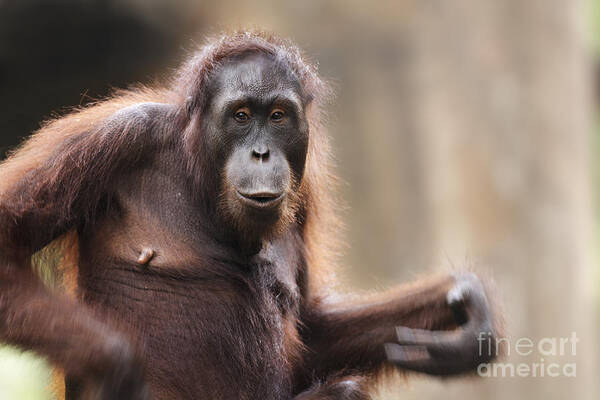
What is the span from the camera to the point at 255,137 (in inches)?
152

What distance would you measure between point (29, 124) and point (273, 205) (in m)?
7.40

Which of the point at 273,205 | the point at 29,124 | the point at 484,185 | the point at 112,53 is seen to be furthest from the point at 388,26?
the point at 273,205

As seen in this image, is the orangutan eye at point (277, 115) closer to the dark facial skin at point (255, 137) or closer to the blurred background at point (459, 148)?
the dark facial skin at point (255, 137)

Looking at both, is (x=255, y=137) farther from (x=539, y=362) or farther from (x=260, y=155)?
(x=539, y=362)

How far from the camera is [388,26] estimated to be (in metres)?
8.55

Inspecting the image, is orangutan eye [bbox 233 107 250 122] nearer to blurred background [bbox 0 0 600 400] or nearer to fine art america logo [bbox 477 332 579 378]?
blurred background [bbox 0 0 600 400]

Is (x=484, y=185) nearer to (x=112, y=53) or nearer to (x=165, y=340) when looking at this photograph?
(x=112, y=53)

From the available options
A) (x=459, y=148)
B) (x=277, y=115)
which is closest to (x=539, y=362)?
(x=459, y=148)

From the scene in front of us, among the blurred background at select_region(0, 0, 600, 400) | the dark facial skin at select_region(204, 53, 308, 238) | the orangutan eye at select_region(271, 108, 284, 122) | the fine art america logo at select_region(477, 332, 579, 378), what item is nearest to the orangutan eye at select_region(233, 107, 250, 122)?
the dark facial skin at select_region(204, 53, 308, 238)

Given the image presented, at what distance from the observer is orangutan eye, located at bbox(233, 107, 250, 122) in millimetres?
3896

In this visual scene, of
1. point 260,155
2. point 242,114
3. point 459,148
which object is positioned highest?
point 459,148

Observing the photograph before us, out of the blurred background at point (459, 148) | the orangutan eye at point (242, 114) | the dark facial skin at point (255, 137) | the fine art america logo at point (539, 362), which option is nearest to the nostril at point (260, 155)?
the dark facial skin at point (255, 137)

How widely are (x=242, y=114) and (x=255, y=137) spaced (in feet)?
0.41

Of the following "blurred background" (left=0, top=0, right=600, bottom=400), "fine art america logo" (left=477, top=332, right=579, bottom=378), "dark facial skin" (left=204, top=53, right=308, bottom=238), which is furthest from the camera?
"blurred background" (left=0, top=0, right=600, bottom=400)
